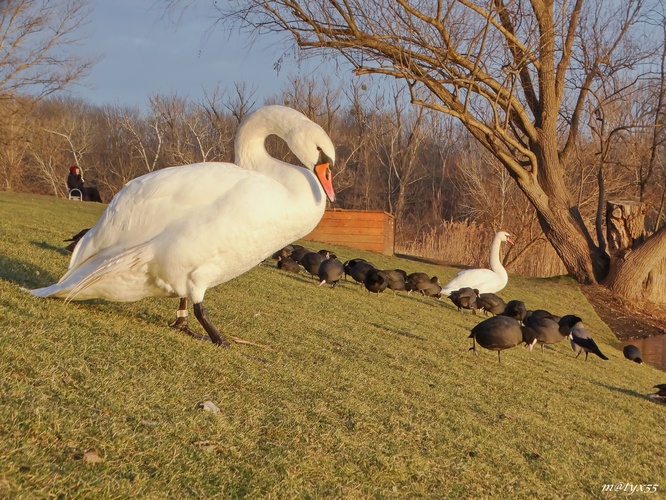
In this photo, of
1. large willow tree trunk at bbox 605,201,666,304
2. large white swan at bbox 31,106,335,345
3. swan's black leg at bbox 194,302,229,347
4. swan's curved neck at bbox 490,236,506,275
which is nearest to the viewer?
large white swan at bbox 31,106,335,345

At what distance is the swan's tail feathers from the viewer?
13.6 feet

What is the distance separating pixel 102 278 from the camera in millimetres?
4184

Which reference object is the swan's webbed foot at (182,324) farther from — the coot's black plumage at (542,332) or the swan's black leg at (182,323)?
the coot's black plumage at (542,332)

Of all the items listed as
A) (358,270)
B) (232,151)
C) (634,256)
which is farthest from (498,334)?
(232,151)

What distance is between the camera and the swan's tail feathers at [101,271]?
163 inches

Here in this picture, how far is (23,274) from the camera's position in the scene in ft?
19.6

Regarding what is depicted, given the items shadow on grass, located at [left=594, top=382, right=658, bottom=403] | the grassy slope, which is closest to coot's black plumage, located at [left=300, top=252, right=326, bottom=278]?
the grassy slope

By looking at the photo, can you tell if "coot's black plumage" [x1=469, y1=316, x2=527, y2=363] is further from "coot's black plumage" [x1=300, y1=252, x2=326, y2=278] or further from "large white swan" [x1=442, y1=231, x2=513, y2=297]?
"large white swan" [x1=442, y1=231, x2=513, y2=297]

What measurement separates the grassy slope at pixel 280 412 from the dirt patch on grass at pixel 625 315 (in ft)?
30.0

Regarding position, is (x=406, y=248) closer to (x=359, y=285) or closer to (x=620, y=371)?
(x=359, y=285)

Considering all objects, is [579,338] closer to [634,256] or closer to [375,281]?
[375,281]

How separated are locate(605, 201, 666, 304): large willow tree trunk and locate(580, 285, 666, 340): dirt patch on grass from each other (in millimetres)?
385

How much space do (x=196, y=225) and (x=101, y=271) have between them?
625 millimetres

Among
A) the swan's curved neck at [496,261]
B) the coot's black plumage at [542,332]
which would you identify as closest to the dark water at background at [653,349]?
the swan's curved neck at [496,261]
